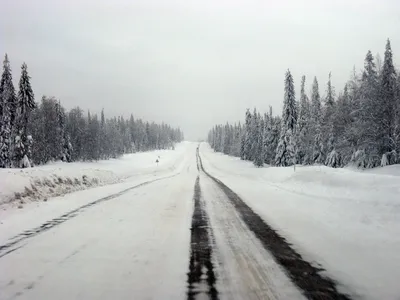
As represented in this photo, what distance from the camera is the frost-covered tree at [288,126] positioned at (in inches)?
2039

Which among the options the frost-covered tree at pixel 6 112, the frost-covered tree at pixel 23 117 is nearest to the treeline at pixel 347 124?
the frost-covered tree at pixel 23 117

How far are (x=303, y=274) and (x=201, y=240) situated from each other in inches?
97.9

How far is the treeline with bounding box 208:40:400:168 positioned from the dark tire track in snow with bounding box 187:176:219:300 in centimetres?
2513

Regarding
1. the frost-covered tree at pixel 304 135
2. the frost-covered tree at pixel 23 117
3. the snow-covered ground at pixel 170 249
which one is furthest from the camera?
the frost-covered tree at pixel 304 135

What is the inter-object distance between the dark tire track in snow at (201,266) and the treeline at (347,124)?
2513cm

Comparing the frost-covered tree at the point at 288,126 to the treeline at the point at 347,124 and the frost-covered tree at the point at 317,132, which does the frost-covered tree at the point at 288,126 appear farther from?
the frost-covered tree at the point at 317,132

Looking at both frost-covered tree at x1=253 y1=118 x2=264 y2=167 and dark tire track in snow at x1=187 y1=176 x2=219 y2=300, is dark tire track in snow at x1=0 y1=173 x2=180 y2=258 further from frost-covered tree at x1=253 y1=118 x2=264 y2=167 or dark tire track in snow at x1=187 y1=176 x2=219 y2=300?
frost-covered tree at x1=253 y1=118 x2=264 y2=167

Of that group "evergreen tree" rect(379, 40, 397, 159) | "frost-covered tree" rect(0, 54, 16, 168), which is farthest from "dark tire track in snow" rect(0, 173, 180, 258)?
"frost-covered tree" rect(0, 54, 16, 168)

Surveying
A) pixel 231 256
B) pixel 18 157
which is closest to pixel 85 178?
pixel 231 256

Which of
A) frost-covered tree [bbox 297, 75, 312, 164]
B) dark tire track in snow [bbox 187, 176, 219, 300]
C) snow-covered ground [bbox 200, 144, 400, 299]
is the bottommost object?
snow-covered ground [bbox 200, 144, 400, 299]

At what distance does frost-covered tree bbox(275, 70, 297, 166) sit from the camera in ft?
170

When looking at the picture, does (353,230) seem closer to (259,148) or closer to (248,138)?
(259,148)

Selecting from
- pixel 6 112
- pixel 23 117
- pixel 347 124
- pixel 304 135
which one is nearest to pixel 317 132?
pixel 304 135

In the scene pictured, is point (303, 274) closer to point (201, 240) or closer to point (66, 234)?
point (201, 240)
